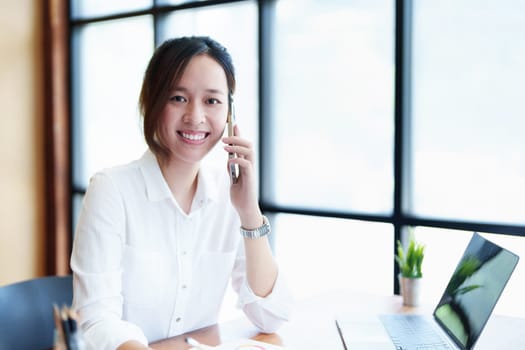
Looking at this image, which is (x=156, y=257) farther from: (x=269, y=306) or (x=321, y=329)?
(x=321, y=329)

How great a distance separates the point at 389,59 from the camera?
2525 millimetres

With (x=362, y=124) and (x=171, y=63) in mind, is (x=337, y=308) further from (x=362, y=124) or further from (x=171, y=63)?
(x=362, y=124)

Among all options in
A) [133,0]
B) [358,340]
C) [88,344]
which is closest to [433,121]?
[358,340]

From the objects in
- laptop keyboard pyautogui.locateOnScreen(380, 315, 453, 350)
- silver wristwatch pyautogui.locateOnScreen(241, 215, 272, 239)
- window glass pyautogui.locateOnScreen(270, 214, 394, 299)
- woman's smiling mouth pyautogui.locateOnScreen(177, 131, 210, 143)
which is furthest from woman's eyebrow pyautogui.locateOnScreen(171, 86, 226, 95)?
window glass pyautogui.locateOnScreen(270, 214, 394, 299)

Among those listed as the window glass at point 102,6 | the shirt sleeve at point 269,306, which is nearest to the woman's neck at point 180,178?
the shirt sleeve at point 269,306

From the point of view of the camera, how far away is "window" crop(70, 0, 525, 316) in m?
2.25

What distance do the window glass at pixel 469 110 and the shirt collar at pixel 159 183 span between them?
43.7 inches

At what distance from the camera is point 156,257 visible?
155 centimetres

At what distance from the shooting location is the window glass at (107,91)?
3518 millimetres

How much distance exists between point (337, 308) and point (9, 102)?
107 inches

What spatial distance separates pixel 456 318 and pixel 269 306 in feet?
1.53

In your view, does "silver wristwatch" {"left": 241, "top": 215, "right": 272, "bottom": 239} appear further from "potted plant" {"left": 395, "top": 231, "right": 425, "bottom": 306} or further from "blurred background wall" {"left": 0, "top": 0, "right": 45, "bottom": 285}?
"blurred background wall" {"left": 0, "top": 0, "right": 45, "bottom": 285}

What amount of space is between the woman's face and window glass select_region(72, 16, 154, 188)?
198 cm

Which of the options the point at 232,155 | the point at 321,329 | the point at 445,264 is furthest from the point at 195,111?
the point at 445,264
